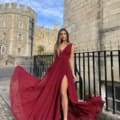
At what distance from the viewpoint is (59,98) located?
5.20 m

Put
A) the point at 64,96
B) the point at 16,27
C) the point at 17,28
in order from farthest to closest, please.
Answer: the point at 17,28 → the point at 16,27 → the point at 64,96

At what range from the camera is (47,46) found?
300ft

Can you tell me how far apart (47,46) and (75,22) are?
81229mm

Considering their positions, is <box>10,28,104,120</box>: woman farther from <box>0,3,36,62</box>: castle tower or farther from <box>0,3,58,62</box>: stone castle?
<box>0,3,36,62</box>: castle tower

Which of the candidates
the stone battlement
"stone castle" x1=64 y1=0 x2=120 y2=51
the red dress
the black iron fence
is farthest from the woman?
the stone battlement

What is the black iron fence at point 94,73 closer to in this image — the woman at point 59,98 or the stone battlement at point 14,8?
the woman at point 59,98

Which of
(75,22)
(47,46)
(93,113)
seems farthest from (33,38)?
(93,113)

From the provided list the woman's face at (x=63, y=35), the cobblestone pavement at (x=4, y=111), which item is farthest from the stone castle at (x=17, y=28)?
the woman's face at (x=63, y=35)

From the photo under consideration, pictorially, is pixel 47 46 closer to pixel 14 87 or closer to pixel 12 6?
pixel 12 6

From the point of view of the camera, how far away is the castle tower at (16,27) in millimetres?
79688

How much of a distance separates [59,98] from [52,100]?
0.43 ft

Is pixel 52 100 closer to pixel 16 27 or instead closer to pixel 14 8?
pixel 14 8

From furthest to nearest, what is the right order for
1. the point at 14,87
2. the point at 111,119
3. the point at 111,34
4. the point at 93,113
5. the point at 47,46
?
the point at 47,46 → the point at 111,34 → the point at 14,87 → the point at 111,119 → the point at 93,113

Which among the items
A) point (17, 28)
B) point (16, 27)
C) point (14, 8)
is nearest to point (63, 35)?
point (14, 8)
